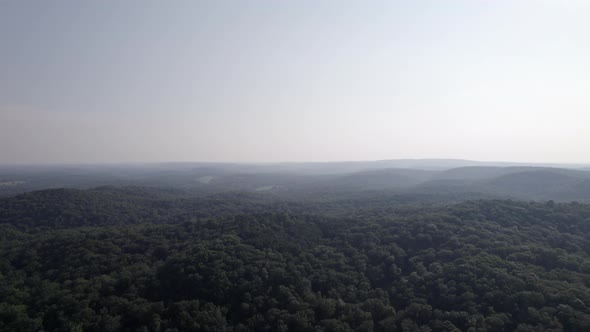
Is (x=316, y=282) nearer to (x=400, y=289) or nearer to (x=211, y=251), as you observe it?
(x=400, y=289)

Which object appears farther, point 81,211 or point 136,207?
point 136,207

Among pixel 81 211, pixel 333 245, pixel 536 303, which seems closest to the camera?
pixel 536 303

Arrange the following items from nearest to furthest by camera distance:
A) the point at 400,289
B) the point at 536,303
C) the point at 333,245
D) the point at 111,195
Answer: the point at 536,303, the point at 400,289, the point at 333,245, the point at 111,195

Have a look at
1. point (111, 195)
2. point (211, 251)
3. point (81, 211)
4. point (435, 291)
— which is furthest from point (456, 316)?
point (111, 195)

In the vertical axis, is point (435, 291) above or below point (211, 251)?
below

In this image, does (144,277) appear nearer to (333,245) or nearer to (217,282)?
(217,282)

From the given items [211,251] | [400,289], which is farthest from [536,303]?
[211,251]
